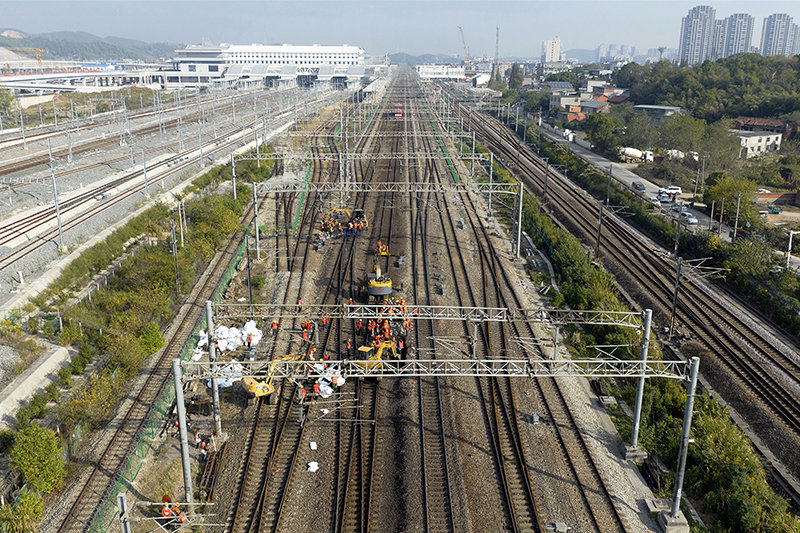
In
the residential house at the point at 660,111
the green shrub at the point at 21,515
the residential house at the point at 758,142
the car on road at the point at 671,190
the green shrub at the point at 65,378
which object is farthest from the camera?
the residential house at the point at 660,111

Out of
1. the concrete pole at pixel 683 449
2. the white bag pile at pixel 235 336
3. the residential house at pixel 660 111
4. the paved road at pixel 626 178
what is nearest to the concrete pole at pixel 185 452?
the white bag pile at pixel 235 336

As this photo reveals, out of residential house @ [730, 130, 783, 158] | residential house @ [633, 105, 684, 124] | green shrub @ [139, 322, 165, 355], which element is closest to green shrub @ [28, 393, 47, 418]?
green shrub @ [139, 322, 165, 355]

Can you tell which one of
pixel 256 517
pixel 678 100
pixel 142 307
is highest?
pixel 678 100

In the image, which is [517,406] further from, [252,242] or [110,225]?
[110,225]

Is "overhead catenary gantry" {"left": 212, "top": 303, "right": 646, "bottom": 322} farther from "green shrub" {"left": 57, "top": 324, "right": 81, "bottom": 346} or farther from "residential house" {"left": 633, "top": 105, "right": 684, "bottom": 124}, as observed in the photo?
"residential house" {"left": 633, "top": 105, "right": 684, "bottom": 124}

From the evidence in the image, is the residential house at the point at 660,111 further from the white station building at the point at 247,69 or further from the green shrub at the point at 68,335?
the green shrub at the point at 68,335

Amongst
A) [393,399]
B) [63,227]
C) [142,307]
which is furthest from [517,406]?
[63,227]

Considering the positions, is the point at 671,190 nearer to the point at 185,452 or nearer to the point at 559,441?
the point at 559,441

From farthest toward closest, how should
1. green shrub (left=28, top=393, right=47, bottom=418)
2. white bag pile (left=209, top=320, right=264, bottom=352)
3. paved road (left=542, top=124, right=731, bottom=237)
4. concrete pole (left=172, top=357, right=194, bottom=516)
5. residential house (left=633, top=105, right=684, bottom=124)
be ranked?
residential house (left=633, top=105, right=684, bottom=124) → paved road (left=542, top=124, right=731, bottom=237) → white bag pile (left=209, top=320, right=264, bottom=352) → green shrub (left=28, top=393, right=47, bottom=418) → concrete pole (left=172, top=357, right=194, bottom=516)
